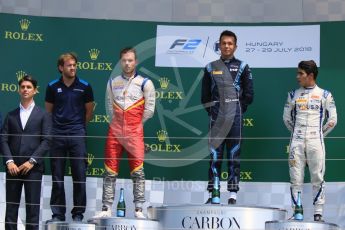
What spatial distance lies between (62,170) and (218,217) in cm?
200

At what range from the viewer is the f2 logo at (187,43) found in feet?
31.9

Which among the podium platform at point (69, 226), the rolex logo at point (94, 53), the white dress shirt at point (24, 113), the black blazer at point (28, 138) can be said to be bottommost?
the podium platform at point (69, 226)

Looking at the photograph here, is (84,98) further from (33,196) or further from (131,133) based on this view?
(33,196)

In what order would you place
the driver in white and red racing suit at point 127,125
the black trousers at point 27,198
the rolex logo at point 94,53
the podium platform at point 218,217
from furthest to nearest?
the rolex logo at point 94,53, the driver in white and red racing suit at point 127,125, the black trousers at point 27,198, the podium platform at point 218,217

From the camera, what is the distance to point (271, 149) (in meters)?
9.38

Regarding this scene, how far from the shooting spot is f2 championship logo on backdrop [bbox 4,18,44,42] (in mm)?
9586

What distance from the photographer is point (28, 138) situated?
7961 mm

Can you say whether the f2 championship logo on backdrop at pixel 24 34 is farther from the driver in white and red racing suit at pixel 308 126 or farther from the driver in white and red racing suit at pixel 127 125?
the driver in white and red racing suit at pixel 308 126

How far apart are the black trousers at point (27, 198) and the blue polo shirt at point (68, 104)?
2.16ft

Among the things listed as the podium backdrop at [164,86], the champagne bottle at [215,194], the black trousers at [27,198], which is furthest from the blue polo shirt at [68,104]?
the champagne bottle at [215,194]

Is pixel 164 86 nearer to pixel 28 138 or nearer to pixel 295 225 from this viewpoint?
pixel 28 138

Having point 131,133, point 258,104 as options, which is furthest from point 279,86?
point 131,133

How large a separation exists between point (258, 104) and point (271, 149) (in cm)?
48

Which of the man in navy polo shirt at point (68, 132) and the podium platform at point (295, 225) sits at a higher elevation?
the man in navy polo shirt at point (68, 132)
